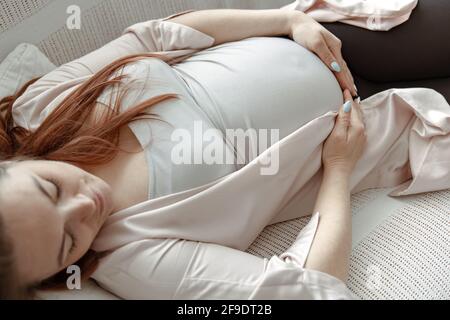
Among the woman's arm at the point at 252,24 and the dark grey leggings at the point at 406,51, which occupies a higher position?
the woman's arm at the point at 252,24

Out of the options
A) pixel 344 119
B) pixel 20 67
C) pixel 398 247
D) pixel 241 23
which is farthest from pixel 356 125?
pixel 20 67

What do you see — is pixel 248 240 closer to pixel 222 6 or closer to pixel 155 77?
pixel 155 77

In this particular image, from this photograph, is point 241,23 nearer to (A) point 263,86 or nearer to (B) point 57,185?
(A) point 263,86

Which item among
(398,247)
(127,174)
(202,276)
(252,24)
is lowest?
(398,247)

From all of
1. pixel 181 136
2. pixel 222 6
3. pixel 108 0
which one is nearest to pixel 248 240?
pixel 181 136

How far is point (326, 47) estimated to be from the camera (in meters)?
1.00

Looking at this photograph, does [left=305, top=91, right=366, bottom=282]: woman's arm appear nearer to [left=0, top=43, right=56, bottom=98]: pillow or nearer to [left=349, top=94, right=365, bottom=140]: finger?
[left=349, top=94, right=365, bottom=140]: finger

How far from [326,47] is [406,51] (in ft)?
0.58

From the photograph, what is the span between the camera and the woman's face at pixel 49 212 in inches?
26.1

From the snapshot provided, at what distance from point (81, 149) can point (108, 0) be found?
518mm

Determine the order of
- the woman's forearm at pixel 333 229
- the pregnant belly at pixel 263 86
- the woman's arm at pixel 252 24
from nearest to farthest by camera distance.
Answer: the woman's forearm at pixel 333 229, the pregnant belly at pixel 263 86, the woman's arm at pixel 252 24

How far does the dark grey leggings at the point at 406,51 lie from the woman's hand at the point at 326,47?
59 mm

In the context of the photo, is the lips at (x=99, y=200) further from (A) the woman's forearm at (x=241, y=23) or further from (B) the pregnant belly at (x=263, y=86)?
(A) the woman's forearm at (x=241, y=23)

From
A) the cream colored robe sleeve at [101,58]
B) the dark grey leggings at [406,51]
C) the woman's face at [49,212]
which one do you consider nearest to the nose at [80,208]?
the woman's face at [49,212]
